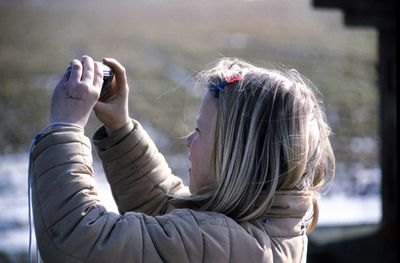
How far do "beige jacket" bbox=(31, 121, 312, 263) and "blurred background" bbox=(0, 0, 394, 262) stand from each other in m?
2.35

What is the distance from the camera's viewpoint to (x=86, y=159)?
97 cm

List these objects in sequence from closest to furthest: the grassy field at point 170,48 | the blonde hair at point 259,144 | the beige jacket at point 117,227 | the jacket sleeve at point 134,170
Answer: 1. the beige jacket at point 117,227
2. the blonde hair at point 259,144
3. the jacket sleeve at point 134,170
4. the grassy field at point 170,48

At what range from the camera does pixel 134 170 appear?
4.12 feet

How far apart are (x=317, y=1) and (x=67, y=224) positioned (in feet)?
9.04

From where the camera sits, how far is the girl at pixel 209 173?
936 millimetres

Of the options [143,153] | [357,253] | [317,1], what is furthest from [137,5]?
[143,153]

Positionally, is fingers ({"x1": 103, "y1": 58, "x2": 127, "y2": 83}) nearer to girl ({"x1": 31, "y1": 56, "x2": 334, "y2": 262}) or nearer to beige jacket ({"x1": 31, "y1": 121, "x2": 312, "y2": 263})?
girl ({"x1": 31, "y1": 56, "x2": 334, "y2": 262})

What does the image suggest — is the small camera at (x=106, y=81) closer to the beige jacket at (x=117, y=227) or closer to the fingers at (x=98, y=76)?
the fingers at (x=98, y=76)

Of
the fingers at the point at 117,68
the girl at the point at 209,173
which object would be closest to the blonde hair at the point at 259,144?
the girl at the point at 209,173

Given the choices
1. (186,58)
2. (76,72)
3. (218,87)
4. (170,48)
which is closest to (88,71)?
(76,72)

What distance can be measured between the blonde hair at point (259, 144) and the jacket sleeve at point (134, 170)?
209 mm

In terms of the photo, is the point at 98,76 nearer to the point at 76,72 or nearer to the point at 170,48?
the point at 76,72

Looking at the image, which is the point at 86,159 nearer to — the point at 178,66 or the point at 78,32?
the point at 78,32

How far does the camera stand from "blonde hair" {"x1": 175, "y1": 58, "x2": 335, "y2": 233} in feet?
3.41
